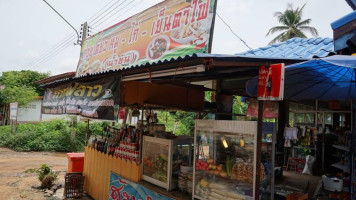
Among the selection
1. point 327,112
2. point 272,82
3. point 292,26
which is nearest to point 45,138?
point 327,112

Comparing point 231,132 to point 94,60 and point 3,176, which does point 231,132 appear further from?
point 3,176

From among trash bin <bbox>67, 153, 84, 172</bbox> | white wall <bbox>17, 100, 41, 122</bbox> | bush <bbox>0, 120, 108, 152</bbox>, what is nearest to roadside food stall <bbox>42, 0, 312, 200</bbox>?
trash bin <bbox>67, 153, 84, 172</bbox>

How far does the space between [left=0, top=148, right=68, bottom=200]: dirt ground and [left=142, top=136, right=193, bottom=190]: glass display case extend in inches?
177

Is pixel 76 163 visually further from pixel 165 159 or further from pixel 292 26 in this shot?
pixel 292 26

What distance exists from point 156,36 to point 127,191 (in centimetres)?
370

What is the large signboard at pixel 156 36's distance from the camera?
5098 millimetres

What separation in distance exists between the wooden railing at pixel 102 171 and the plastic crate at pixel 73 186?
0.24 metres

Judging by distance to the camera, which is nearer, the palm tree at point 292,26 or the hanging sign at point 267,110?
the hanging sign at point 267,110

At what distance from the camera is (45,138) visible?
57.4 feet

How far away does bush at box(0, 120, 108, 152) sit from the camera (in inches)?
669

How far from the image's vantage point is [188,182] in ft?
14.1

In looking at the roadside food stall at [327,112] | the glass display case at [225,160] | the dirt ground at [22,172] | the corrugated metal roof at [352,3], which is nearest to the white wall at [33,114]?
the dirt ground at [22,172]

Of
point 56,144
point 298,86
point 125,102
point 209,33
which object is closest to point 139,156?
point 125,102

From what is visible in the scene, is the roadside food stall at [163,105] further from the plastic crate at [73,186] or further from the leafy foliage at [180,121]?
the leafy foliage at [180,121]
